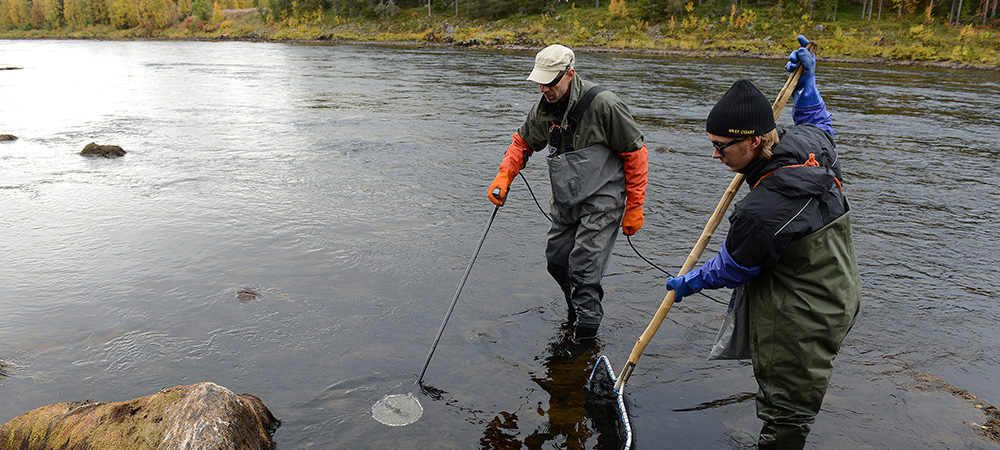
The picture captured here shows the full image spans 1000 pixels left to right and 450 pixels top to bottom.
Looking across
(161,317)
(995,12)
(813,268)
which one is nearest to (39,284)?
(161,317)

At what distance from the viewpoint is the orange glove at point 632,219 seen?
481 cm

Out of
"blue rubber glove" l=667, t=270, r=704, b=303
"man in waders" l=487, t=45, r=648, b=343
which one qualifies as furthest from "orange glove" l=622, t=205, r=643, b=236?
"blue rubber glove" l=667, t=270, r=704, b=303

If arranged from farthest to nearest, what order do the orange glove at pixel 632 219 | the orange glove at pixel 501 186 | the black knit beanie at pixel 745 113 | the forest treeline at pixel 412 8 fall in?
the forest treeline at pixel 412 8, the orange glove at pixel 501 186, the orange glove at pixel 632 219, the black knit beanie at pixel 745 113

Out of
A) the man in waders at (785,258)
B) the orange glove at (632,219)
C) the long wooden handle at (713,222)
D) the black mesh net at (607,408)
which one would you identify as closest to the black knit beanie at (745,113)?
the man in waders at (785,258)

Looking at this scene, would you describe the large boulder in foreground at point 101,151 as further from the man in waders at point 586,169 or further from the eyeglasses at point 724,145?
the eyeglasses at point 724,145

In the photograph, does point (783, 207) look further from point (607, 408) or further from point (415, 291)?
point (415, 291)

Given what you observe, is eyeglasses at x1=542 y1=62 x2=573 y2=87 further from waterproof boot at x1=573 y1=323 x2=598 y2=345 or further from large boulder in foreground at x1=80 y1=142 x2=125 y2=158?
large boulder in foreground at x1=80 y1=142 x2=125 y2=158

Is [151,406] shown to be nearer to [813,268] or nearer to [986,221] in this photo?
[813,268]

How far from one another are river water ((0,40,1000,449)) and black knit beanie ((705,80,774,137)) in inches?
88.1

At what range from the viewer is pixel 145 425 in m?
3.35

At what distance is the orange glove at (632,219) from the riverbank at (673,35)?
1902 inches

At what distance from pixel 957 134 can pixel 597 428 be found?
55.9 ft

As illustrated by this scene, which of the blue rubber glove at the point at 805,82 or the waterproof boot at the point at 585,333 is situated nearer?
the blue rubber glove at the point at 805,82

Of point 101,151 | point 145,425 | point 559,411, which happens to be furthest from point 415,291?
point 101,151
